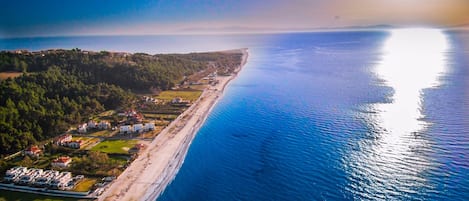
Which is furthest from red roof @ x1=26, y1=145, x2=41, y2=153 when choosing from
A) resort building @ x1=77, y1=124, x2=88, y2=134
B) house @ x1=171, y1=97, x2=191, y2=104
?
house @ x1=171, y1=97, x2=191, y2=104

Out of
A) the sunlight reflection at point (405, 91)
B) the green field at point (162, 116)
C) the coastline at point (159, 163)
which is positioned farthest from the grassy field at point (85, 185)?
the sunlight reflection at point (405, 91)

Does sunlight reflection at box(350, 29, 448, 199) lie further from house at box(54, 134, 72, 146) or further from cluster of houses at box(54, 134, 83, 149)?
house at box(54, 134, 72, 146)

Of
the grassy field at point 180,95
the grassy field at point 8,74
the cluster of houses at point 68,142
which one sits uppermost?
the grassy field at point 8,74

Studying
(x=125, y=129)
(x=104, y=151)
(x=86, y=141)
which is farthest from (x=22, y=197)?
(x=125, y=129)

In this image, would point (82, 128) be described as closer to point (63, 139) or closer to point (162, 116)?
point (63, 139)

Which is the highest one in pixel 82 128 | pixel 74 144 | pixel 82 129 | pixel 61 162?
pixel 82 128

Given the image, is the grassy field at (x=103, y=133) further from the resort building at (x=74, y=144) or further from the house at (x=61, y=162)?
the house at (x=61, y=162)
